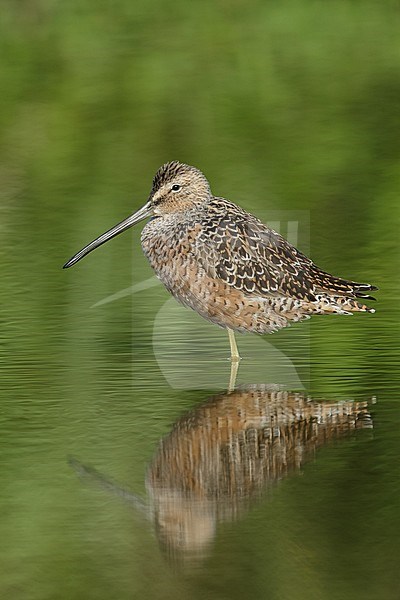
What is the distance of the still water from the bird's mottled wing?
1.04 feet

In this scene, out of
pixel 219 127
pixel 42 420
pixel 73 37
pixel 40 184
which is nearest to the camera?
pixel 42 420

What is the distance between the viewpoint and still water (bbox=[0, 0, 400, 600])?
5.01m

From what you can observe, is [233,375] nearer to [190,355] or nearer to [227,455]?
[190,355]

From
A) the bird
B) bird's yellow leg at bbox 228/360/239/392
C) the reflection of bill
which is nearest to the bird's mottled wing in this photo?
the bird

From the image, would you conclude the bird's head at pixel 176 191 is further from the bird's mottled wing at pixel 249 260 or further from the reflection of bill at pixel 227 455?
the reflection of bill at pixel 227 455

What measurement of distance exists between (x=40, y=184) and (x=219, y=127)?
8.47 feet

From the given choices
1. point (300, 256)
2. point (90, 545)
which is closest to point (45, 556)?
point (90, 545)

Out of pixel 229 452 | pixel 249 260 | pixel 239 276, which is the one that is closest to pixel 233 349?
A: pixel 239 276

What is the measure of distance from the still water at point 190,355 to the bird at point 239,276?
0.60 ft

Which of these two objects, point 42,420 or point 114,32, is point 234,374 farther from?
point 114,32

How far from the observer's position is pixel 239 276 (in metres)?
8.40

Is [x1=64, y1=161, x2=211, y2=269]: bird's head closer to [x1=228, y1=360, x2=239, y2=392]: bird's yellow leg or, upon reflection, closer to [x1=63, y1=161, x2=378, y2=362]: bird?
[x1=63, y1=161, x2=378, y2=362]: bird

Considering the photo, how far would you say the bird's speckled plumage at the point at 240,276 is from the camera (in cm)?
837

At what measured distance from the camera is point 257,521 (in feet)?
17.2
